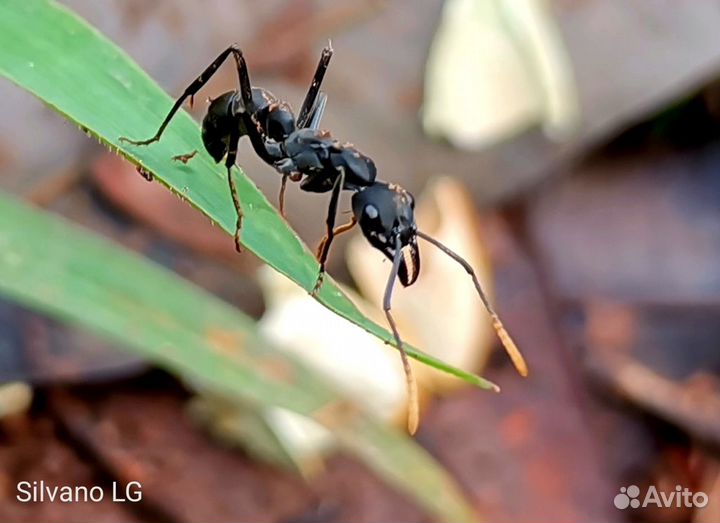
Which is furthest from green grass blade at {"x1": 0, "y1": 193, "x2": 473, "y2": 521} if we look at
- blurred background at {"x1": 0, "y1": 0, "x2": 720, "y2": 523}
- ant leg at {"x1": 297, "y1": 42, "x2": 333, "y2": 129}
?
ant leg at {"x1": 297, "y1": 42, "x2": 333, "y2": 129}

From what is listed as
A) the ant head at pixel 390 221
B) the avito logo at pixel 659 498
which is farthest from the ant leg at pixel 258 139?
the avito logo at pixel 659 498

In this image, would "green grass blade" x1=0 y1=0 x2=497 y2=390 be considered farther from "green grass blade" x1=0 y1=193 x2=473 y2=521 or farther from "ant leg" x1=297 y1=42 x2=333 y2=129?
"ant leg" x1=297 y1=42 x2=333 y2=129

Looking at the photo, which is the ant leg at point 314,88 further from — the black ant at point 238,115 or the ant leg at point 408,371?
the ant leg at point 408,371

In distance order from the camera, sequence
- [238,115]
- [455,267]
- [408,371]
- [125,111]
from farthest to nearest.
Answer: [455,267] < [238,115] < [408,371] < [125,111]

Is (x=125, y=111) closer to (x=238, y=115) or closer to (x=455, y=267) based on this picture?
(x=238, y=115)

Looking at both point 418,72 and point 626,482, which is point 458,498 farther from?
A: point 418,72

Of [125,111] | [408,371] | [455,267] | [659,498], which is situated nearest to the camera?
[125,111]

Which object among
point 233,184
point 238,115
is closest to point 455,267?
point 238,115

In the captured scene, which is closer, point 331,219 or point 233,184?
point 233,184
